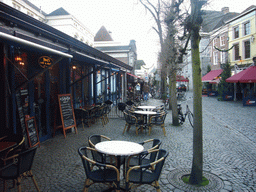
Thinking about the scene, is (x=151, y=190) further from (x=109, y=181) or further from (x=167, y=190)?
(x=109, y=181)

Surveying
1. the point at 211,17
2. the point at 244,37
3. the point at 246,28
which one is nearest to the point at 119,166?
the point at 211,17

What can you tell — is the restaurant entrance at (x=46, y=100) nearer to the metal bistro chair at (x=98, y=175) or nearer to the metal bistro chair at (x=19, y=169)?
the metal bistro chair at (x=19, y=169)

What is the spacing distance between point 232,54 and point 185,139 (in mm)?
24011

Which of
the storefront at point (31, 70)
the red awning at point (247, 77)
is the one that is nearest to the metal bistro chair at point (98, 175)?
the storefront at point (31, 70)

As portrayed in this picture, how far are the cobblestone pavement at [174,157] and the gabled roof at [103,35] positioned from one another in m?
39.2

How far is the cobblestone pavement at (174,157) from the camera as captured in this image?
12.6 ft

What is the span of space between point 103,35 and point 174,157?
43731mm

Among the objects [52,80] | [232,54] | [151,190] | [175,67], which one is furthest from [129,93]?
[151,190]

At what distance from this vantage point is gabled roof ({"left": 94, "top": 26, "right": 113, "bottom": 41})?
4512 cm

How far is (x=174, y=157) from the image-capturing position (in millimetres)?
5277

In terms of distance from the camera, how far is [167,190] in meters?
3.65

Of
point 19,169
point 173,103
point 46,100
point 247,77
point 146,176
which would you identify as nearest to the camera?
point 19,169

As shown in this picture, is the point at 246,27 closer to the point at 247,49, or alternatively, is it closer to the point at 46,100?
the point at 247,49

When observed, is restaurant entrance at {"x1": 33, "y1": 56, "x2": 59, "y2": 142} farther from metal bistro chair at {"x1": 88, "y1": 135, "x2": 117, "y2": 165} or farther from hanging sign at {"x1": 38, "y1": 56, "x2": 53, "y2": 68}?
metal bistro chair at {"x1": 88, "y1": 135, "x2": 117, "y2": 165}
